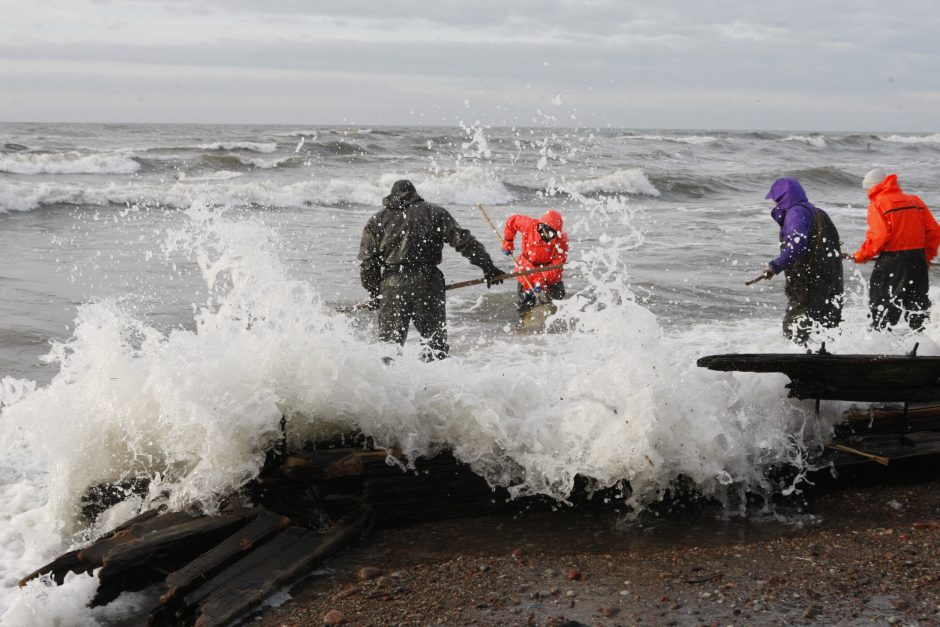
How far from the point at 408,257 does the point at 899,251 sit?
4902 mm

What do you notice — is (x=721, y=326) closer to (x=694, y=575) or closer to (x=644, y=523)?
(x=644, y=523)

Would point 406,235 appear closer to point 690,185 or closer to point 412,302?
point 412,302

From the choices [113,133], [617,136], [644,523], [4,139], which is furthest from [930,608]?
[617,136]

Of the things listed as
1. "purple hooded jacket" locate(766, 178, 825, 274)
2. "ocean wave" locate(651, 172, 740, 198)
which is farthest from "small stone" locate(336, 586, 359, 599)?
"ocean wave" locate(651, 172, 740, 198)

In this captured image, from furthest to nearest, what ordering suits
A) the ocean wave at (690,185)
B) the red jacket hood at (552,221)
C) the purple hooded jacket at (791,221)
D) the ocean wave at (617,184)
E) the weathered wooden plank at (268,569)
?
the ocean wave at (617,184) < the ocean wave at (690,185) < the red jacket hood at (552,221) < the purple hooded jacket at (791,221) < the weathered wooden plank at (268,569)

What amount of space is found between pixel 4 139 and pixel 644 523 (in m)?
42.2

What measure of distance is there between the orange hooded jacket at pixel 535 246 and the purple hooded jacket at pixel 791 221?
3.81 m

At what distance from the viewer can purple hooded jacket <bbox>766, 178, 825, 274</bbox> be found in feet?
24.6

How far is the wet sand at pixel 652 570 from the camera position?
392 cm

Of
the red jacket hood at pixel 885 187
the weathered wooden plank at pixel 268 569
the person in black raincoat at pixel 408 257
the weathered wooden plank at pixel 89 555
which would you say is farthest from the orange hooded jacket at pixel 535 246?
the weathered wooden plank at pixel 89 555

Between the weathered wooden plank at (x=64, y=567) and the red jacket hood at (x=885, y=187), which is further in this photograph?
the red jacket hood at (x=885, y=187)

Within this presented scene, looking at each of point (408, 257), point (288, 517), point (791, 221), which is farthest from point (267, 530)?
point (791, 221)

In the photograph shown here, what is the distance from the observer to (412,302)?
7.71 m

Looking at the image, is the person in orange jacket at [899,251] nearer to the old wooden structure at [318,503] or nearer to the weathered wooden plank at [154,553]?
the old wooden structure at [318,503]
